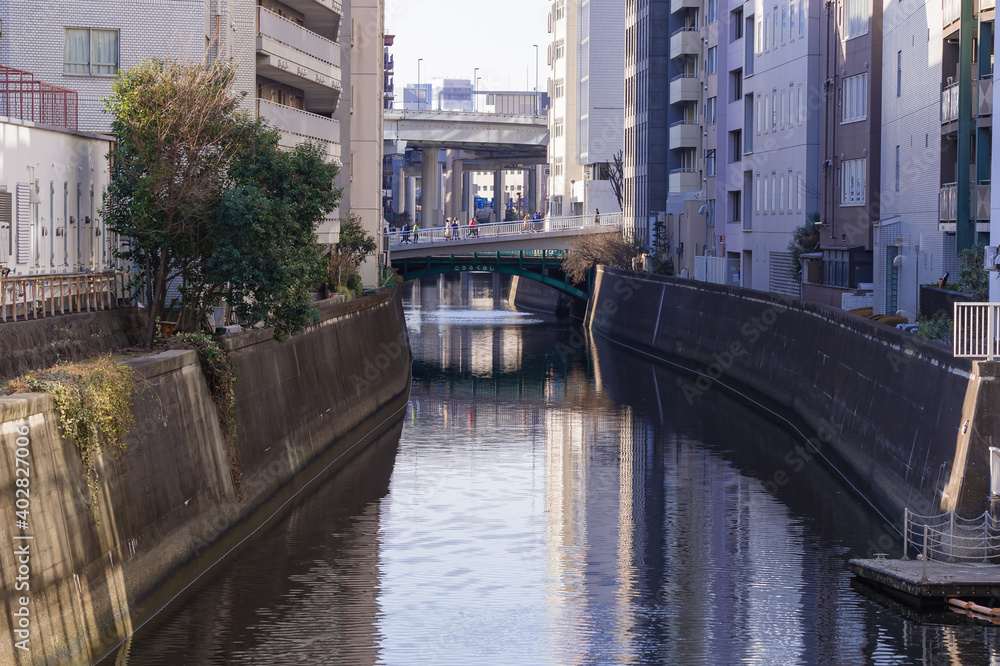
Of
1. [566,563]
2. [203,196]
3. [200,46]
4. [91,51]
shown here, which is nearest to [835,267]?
[200,46]

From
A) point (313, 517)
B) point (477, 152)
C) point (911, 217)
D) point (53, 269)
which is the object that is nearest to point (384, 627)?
point (313, 517)

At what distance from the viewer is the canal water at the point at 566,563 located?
23.0 m

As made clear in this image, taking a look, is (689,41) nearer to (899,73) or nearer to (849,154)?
(849,154)

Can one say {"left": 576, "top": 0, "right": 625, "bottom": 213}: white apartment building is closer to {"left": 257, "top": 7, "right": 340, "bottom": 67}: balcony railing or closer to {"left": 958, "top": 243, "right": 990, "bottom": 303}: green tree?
{"left": 257, "top": 7, "right": 340, "bottom": 67}: balcony railing

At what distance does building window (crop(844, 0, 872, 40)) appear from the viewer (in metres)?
56.5

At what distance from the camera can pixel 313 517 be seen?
33.0 metres

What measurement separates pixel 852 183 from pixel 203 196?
3411 centimetres

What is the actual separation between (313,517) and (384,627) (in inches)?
360

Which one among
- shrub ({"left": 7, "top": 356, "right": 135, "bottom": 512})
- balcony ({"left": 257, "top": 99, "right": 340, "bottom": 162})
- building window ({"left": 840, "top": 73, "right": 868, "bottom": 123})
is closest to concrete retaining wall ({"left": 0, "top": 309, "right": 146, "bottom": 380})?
shrub ({"left": 7, "top": 356, "right": 135, "bottom": 512})

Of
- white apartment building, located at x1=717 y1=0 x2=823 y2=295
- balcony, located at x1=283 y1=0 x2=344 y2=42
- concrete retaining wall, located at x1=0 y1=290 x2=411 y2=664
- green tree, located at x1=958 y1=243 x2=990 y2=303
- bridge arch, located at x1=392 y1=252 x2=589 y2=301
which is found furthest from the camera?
bridge arch, located at x1=392 y1=252 x2=589 y2=301

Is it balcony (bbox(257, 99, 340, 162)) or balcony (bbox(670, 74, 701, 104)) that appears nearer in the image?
balcony (bbox(257, 99, 340, 162))

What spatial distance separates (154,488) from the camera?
80.1 ft

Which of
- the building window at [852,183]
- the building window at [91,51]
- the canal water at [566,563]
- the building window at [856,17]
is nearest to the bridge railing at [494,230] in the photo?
the building window at [852,183]

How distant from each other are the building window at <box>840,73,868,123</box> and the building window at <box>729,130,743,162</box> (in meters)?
21.3
